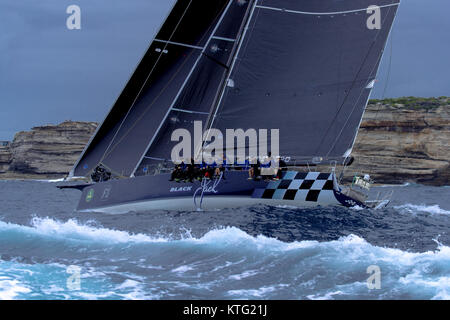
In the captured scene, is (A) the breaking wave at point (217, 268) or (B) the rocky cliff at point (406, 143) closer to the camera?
(A) the breaking wave at point (217, 268)

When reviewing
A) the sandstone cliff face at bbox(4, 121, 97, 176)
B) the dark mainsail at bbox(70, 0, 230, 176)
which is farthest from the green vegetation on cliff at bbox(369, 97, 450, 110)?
the dark mainsail at bbox(70, 0, 230, 176)

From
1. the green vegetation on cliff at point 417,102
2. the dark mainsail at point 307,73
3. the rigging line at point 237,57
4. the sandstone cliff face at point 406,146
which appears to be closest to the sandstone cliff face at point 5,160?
the sandstone cliff face at point 406,146

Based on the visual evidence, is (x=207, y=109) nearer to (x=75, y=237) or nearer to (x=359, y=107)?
(x=359, y=107)

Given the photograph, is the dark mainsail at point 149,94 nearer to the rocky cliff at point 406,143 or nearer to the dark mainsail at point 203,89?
the dark mainsail at point 203,89

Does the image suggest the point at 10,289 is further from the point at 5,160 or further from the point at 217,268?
the point at 5,160

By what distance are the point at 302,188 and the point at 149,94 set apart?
7075mm

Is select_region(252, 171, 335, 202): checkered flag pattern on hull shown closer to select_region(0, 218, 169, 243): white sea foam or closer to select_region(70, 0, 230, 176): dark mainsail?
select_region(70, 0, 230, 176): dark mainsail

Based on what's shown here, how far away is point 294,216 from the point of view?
14.9 m

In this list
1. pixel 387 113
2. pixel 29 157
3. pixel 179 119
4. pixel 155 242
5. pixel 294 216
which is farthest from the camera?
pixel 29 157

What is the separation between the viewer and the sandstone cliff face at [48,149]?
10700 centimetres

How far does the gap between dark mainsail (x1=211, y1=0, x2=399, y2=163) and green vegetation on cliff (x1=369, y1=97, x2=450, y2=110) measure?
71.8 m

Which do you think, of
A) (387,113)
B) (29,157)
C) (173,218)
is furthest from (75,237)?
(29,157)

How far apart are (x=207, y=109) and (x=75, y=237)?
8819 mm

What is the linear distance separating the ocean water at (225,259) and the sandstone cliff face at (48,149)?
97211mm
